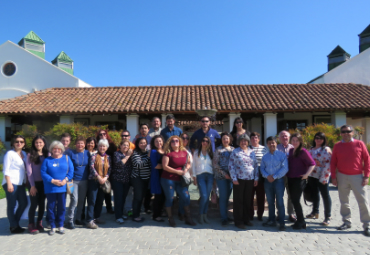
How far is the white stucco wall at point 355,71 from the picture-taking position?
65.2 feet

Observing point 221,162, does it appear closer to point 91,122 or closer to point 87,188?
point 87,188

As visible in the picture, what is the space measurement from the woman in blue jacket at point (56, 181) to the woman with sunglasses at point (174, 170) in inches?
66.6

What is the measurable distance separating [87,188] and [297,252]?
11.8 feet

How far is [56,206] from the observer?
14.5ft

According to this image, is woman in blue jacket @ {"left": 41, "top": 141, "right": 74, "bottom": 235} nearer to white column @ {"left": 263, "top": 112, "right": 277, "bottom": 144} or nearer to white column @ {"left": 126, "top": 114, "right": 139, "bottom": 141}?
white column @ {"left": 126, "top": 114, "right": 139, "bottom": 141}

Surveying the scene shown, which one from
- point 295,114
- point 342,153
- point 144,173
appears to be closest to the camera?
point 342,153

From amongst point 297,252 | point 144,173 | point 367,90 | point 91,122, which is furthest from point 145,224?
point 367,90

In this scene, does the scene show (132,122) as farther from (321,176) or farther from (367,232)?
(367,232)

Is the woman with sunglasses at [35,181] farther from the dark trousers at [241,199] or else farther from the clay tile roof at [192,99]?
the clay tile roof at [192,99]

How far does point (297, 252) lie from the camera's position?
3.55m

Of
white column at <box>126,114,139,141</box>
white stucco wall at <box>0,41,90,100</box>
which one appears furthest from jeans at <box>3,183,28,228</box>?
white stucco wall at <box>0,41,90,100</box>

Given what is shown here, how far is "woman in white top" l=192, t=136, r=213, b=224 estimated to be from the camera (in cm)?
471

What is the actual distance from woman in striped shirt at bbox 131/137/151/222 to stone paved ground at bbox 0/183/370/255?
51 centimetres

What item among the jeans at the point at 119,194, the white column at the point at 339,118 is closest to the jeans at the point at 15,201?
the jeans at the point at 119,194
